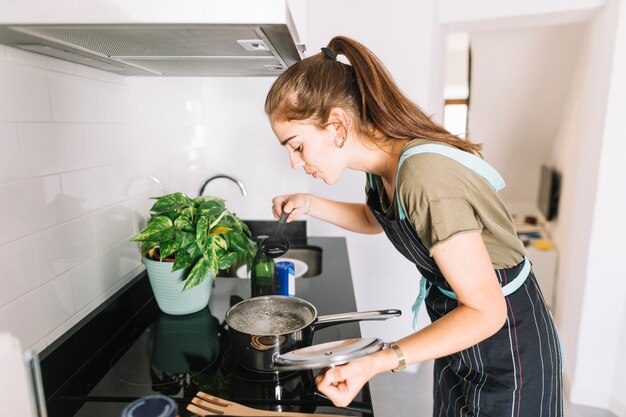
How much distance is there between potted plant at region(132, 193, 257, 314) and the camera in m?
1.06

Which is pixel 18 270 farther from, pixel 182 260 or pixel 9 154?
pixel 182 260

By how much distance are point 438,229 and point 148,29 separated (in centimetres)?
57

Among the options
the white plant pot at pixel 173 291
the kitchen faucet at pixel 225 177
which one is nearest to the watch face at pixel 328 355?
the white plant pot at pixel 173 291

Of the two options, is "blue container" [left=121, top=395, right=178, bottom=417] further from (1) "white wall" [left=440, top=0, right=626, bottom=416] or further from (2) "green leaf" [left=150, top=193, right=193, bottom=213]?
(1) "white wall" [left=440, top=0, right=626, bottom=416]

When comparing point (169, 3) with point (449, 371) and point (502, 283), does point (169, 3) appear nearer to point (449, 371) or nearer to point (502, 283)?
point (502, 283)

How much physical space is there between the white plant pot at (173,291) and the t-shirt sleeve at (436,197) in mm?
628

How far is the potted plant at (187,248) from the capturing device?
1.06m

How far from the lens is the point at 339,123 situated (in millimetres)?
907

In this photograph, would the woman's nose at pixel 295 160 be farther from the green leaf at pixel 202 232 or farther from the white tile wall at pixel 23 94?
the white tile wall at pixel 23 94

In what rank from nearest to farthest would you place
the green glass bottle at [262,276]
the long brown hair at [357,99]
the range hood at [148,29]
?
the range hood at [148,29], the long brown hair at [357,99], the green glass bottle at [262,276]

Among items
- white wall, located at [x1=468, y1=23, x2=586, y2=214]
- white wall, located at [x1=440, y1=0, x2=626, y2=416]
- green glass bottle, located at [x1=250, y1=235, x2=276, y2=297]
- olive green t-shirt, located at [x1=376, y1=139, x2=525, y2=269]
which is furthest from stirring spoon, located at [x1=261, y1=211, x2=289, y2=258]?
white wall, located at [x1=468, y1=23, x2=586, y2=214]

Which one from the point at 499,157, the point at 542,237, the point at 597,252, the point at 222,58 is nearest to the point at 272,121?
the point at 222,58

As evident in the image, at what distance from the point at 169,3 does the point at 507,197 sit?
16.2ft

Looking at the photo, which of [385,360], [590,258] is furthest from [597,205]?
[385,360]
